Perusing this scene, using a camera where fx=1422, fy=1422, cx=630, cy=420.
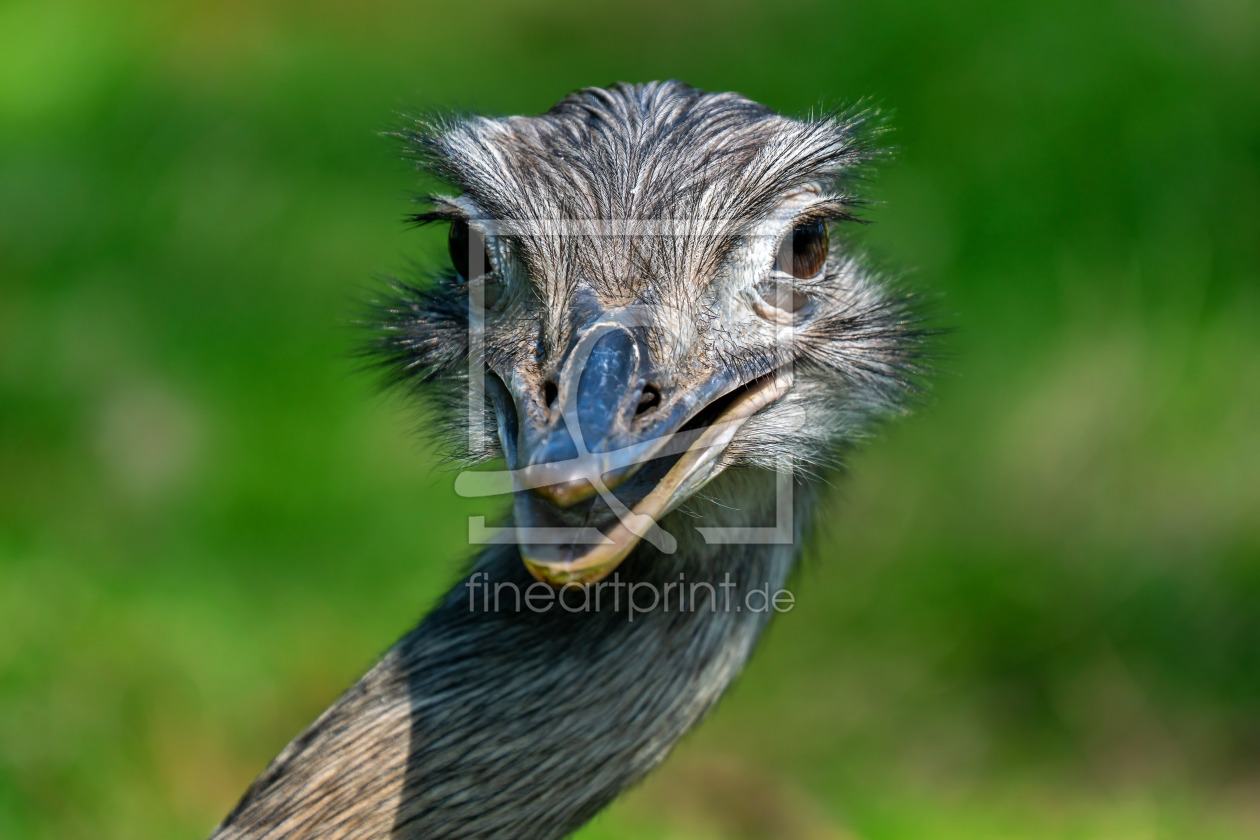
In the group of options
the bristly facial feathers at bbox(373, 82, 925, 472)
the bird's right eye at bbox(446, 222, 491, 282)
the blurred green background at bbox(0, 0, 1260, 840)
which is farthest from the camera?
the blurred green background at bbox(0, 0, 1260, 840)

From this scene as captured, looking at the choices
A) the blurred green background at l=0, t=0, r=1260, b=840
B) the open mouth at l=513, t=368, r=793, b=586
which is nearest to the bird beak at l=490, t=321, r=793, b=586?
the open mouth at l=513, t=368, r=793, b=586

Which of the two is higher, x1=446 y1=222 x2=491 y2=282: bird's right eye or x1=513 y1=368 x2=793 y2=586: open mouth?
x1=446 y1=222 x2=491 y2=282: bird's right eye

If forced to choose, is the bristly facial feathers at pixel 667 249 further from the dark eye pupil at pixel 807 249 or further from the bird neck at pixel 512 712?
the bird neck at pixel 512 712

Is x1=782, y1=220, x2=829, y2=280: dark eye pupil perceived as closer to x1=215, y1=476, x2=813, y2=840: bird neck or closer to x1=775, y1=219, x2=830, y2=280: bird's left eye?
x1=775, y1=219, x2=830, y2=280: bird's left eye

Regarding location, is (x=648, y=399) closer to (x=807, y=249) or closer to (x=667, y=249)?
(x=667, y=249)

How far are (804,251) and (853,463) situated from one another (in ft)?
5.76

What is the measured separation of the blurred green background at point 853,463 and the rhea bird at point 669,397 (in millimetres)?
1571

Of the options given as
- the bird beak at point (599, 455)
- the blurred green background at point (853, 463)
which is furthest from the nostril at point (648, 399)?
the blurred green background at point (853, 463)

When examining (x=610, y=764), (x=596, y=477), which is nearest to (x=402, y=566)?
(x=610, y=764)

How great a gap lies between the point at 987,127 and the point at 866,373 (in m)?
3.74

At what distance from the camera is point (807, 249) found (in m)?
2.21

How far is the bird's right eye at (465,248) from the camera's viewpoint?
214cm

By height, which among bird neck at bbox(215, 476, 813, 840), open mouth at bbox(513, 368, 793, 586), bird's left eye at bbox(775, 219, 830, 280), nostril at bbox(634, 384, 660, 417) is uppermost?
bird's left eye at bbox(775, 219, 830, 280)

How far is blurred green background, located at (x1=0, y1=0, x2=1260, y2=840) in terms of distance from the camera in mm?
4105
